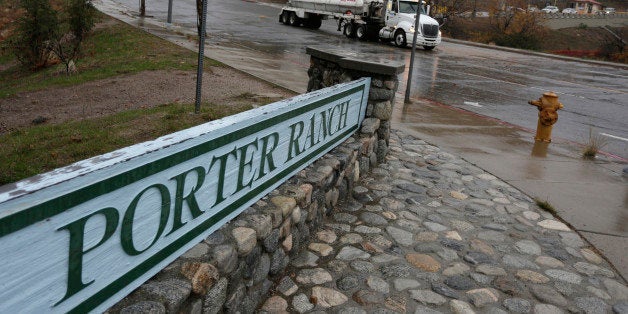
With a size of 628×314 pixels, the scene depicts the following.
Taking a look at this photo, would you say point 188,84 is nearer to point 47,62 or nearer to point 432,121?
point 432,121

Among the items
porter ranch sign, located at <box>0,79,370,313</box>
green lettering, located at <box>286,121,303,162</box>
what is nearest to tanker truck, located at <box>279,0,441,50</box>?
green lettering, located at <box>286,121,303,162</box>

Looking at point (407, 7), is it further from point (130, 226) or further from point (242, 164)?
point (130, 226)

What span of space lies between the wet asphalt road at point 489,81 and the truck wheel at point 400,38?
70cm

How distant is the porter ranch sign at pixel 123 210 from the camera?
81.0 inches

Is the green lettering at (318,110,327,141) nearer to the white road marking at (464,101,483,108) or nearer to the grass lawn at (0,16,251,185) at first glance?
the grass lawn at (0,16,251,185)

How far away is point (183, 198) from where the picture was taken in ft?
10.1

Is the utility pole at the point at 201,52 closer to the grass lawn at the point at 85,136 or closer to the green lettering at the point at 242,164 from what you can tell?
the grass lawn at the point at 85,136

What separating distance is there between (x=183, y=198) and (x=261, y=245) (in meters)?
0.90

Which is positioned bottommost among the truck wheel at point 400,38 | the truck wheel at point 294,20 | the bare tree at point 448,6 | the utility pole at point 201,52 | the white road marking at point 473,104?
the white road marking at point 473,104

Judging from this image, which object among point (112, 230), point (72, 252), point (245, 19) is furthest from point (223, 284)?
point (245, 19)

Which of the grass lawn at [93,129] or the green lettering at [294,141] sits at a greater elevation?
the green lettering at [294,141]

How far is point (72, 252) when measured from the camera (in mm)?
2289

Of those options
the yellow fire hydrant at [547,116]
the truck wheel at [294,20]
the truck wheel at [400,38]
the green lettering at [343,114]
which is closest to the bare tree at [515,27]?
the truck wheel at [294,20]

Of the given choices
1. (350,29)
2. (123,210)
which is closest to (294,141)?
(123,210)
